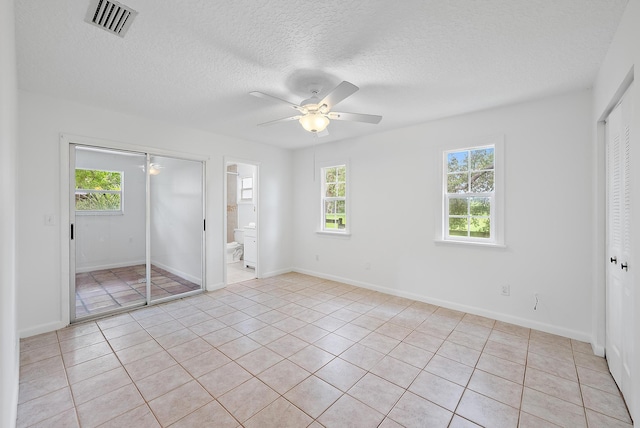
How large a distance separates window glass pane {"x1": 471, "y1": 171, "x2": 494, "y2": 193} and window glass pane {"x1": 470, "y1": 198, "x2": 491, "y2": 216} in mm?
119

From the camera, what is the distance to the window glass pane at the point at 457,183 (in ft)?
12.0

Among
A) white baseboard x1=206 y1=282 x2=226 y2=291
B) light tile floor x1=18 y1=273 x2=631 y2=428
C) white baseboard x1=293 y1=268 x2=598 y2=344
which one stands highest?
white baseboard x1=206 y1=282 x2=226 y2=291

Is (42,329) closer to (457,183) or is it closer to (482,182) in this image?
(457,183)

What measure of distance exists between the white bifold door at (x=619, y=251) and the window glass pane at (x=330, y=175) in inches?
139

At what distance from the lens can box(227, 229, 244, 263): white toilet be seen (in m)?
6.59

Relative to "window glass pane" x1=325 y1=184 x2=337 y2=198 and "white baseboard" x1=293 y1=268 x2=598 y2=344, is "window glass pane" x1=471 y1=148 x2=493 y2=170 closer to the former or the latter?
"white baseboard" x1=293 y1=268 x2=598 y2=344

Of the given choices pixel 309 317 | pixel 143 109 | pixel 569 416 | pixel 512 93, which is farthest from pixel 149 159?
pixel 569 416

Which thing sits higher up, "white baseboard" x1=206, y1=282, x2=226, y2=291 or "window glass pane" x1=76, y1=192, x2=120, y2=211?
"window glass pane" x1=76, y1=192, x2=120, y2=211

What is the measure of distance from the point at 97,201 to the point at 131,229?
530mm

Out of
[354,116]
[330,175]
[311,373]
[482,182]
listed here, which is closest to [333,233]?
[330,175]

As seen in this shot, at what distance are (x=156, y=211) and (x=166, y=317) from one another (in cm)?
149

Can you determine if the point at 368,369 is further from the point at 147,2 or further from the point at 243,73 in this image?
the point at 147,2

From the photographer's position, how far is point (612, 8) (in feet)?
5.54

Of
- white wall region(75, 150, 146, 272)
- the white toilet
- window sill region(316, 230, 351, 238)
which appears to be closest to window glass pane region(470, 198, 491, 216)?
window sill region(316, 230, 351, 238)
